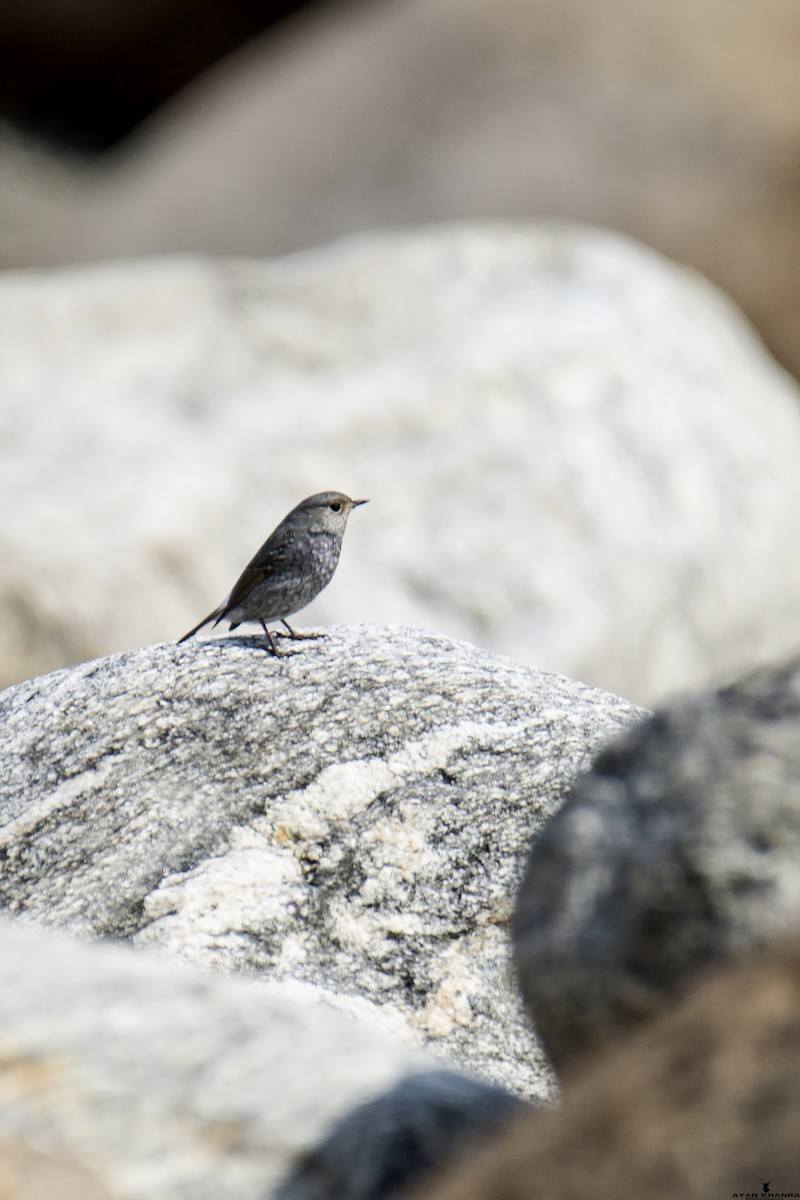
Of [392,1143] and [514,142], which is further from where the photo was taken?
[514,142]

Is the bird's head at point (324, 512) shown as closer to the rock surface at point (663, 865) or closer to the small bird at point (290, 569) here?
the small bird at point (290, 569)

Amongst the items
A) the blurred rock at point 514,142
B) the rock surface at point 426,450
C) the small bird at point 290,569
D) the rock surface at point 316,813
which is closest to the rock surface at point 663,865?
the rock surface at point 316,813

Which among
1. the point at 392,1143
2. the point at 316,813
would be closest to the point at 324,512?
the point at 316,813

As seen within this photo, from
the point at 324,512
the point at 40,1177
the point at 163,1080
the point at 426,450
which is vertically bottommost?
the point at 426,450

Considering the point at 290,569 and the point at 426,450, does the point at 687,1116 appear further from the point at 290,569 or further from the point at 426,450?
the point at 426,450

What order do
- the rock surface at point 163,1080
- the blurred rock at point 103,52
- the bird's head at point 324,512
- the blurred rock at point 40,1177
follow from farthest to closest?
the blurred rock at point 103,52 → the bird's head at point 324,512 → the rock surface at point 163,1080 → the blurred rock at point 40,1177

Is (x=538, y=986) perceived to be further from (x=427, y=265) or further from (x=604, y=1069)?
(x=427, y=265)
